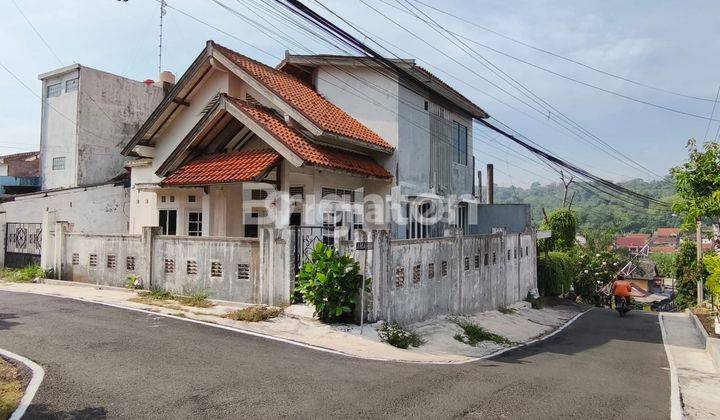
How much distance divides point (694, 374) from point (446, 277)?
19.7 feet

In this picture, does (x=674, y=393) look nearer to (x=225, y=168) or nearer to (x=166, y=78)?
(x=225, y=168)

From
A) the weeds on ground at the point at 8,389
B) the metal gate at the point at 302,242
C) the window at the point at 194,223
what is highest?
the window at the point at 194,223

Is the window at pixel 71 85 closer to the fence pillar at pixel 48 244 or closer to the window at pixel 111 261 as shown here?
the fence pillar at pixel 48 244

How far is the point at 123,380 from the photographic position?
21.5 feet

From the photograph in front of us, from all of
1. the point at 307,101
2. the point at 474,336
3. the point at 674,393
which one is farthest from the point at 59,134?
the point at 674,393

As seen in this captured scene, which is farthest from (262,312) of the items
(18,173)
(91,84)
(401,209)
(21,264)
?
(18,173)

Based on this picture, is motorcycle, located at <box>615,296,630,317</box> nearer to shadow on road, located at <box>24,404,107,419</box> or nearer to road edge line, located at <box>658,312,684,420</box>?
road edge line, located at <box>658,312,684,420</box>

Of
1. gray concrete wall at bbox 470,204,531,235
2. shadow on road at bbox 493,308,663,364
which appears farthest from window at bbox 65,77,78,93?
shadow on road at bbox 493,308,663,364

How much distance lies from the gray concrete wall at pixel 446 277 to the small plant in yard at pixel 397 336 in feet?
0.85

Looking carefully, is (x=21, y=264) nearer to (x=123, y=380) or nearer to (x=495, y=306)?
(x=123, y=380)

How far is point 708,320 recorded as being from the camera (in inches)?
648

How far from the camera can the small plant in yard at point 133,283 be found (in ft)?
45.3

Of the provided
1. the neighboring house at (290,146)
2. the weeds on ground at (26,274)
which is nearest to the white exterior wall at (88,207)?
the neighboring house at (290,146)

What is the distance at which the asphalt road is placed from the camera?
5.91 m
